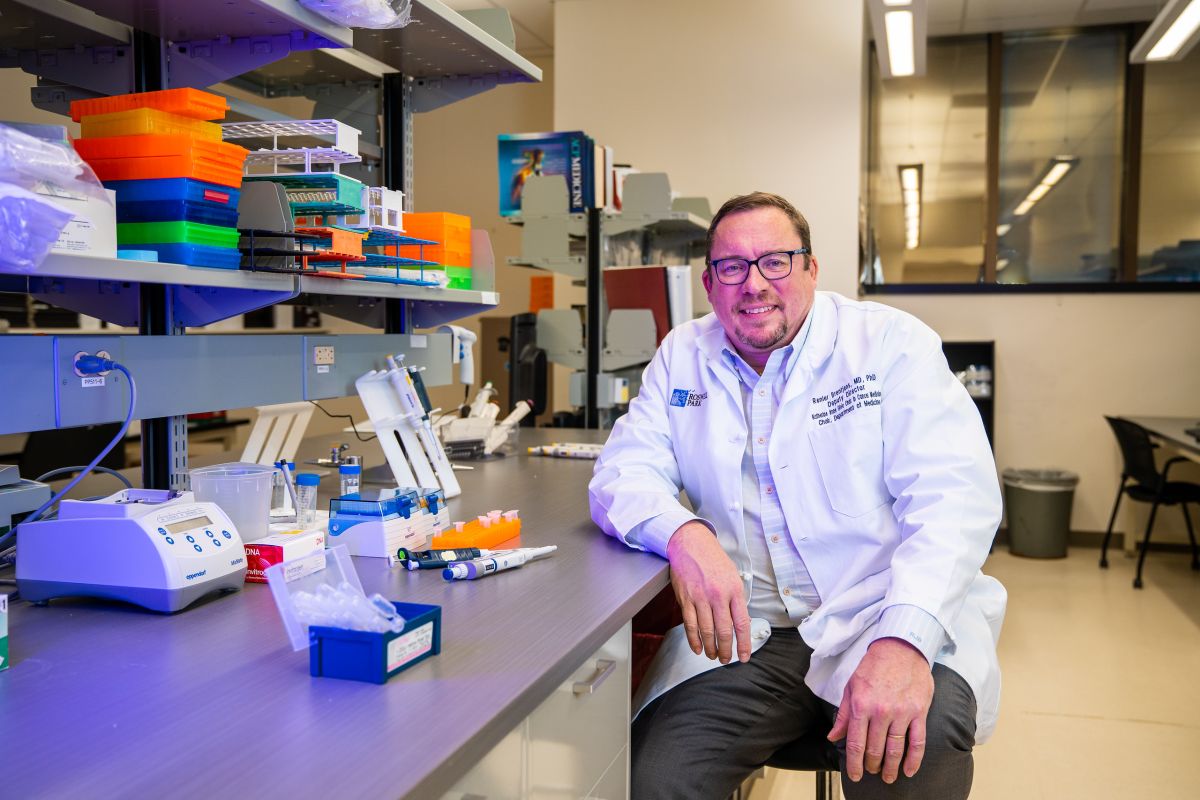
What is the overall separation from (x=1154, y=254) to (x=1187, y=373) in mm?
693

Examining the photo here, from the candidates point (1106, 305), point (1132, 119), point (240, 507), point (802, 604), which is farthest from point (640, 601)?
point (1132, 119)

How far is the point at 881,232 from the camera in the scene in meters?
6.04

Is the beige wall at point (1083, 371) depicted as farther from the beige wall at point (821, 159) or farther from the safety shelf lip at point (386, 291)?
the safety shelf lip at point (386, 291)

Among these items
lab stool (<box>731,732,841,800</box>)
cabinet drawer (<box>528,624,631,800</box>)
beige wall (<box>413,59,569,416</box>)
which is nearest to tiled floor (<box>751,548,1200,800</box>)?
lab stool (<box>731,732,841,800</box>)

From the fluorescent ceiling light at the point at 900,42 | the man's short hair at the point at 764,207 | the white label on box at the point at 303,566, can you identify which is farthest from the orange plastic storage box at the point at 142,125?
the fluorescent ceiling light at the point at 900,42

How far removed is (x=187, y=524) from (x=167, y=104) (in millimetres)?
603

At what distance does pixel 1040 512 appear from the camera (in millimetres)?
5211

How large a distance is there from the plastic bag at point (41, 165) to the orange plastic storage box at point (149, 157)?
142mm

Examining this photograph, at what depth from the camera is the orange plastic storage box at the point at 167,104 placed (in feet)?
4.61

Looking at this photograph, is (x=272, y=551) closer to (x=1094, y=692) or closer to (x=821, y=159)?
(x=1094, y=692)

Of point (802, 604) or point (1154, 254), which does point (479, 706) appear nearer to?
point (802, 604)

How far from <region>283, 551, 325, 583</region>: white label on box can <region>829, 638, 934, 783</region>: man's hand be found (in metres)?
0.76

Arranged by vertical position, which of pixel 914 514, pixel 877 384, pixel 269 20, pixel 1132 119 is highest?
pixel 1132 119

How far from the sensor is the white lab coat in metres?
1.56
